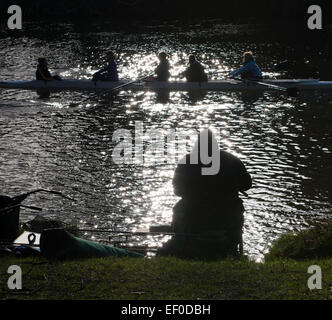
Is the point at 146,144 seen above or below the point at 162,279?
below

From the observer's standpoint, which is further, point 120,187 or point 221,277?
point 120,187

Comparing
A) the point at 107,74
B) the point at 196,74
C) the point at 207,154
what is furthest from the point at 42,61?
the point at 207,154

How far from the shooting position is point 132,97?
1186 inches

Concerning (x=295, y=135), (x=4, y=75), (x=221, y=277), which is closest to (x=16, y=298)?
(x=221, y=277)

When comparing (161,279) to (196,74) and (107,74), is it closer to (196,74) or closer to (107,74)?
(196,74)

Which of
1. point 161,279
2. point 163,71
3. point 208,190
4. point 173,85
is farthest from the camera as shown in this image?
point 163,71

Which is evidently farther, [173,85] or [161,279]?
[173,85]

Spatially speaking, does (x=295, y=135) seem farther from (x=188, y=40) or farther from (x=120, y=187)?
(x=188, y=40)

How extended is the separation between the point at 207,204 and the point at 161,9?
219ft

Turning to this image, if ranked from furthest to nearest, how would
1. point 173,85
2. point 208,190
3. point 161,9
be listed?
point 161,9
point 173,85
point 208,190

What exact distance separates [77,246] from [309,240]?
486 centimetres

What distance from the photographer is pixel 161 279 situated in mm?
8922

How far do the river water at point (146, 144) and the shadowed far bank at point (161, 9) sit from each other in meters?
28.1

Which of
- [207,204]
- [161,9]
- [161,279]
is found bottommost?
[161,279]
